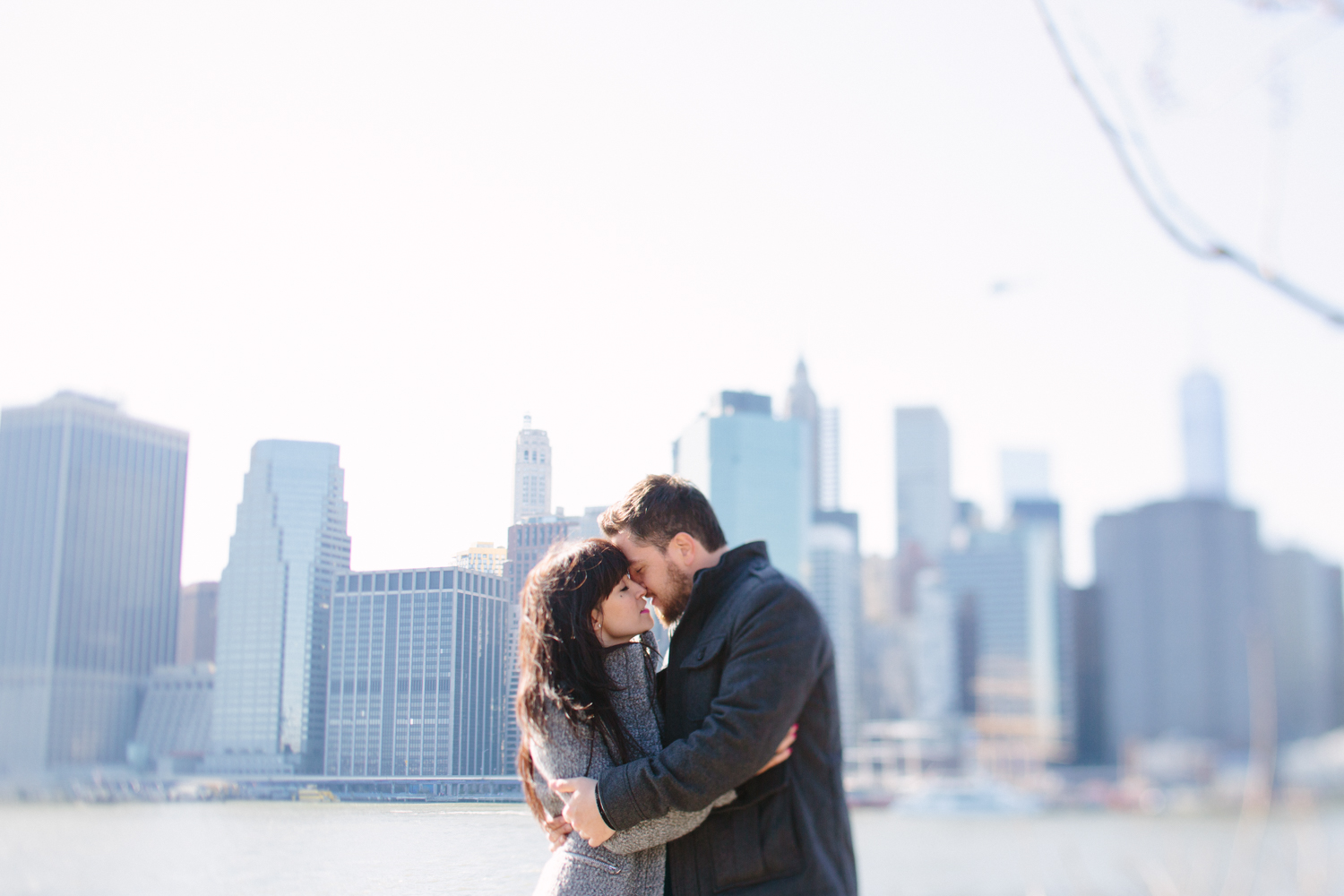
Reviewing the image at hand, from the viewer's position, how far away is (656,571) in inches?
71.7

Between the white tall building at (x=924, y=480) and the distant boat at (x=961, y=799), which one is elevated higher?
the white tall building at (x=924, y=480)

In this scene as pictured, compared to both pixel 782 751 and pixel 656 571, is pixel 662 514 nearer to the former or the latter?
pixel 656 571

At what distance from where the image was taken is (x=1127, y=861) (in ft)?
15.1

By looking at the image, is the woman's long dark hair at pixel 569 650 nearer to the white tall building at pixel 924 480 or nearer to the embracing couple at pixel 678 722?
the embracing couple at pixel 678 722

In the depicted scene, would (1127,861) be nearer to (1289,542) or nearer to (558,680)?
(1289,542)

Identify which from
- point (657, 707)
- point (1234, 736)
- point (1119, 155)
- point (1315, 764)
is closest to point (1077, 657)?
point (1234, 736)

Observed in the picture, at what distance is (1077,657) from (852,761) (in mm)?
4536

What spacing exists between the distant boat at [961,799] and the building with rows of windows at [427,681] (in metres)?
6.65

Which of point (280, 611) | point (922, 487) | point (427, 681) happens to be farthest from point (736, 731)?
point (922, 487)

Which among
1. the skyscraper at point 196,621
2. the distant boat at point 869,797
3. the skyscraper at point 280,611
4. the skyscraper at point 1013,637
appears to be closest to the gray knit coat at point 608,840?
the skyscraper at point 280,611

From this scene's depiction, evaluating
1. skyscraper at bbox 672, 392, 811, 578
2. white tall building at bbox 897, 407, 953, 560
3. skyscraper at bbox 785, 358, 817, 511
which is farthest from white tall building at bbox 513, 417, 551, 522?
white tall building at bbox 897, 407, 953, 560

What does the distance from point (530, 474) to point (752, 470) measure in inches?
174

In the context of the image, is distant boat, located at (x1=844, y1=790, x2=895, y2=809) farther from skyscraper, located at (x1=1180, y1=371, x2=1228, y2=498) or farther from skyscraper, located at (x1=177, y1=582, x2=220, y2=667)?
skyscraper, located at (x1=177, y1=582, x2=220, y2=667)

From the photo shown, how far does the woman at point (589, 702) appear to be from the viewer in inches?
65.2
